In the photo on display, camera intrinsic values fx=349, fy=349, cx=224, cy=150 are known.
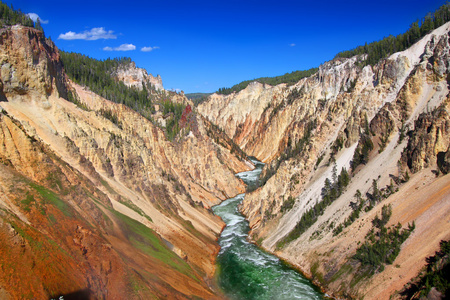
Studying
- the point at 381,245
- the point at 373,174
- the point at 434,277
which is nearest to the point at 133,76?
the point at 373,174

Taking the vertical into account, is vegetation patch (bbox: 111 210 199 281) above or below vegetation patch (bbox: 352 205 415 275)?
below

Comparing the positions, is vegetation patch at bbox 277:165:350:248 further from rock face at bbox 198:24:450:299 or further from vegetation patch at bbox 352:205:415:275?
vegetation patch at bbox 352:205:415:275

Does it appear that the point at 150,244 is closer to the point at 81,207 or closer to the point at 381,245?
the point at 81,207

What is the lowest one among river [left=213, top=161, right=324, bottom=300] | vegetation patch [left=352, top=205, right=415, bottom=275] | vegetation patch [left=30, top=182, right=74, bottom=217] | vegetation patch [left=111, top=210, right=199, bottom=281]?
river [left=213, top=161, right=324, bottom=300]

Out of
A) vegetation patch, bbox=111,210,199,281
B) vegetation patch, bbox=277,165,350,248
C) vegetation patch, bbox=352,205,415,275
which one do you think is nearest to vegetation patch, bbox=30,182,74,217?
vegetation patch, bbox=111,210,199,281

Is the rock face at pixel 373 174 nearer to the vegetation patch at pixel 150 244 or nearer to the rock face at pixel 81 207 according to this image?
the rock face at pixel 81 207

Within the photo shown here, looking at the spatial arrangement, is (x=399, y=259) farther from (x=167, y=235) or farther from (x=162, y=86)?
(x=162, y=86)
